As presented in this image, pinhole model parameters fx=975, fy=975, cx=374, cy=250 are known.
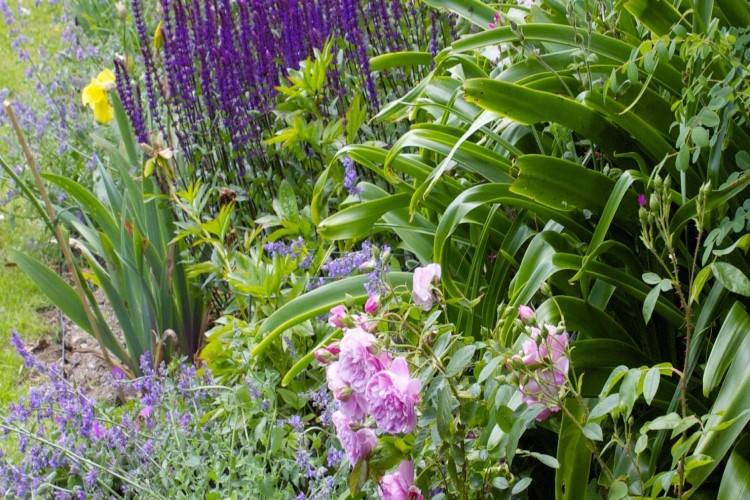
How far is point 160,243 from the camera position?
10.5 ft

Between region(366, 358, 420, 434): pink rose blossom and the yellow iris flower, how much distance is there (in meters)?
2.31

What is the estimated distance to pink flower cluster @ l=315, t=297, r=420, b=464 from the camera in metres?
1.52

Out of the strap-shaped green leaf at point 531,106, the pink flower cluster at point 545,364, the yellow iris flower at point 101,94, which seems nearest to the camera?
the pink flower cluster at point 545,364

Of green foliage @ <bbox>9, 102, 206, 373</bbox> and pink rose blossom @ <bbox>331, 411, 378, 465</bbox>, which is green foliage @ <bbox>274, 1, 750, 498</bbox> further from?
green foliage @ <bbox>9, 102, 206, 373</bbox>

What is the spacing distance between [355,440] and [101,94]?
2369mm

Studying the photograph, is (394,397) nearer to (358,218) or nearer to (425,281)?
(425,281)

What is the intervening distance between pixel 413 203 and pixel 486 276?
39 cm

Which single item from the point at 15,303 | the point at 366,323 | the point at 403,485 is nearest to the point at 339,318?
the point at 366,323

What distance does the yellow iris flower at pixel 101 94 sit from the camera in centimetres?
353

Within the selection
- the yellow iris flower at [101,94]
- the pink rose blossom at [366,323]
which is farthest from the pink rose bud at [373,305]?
the yellow iris flower at [101,94]

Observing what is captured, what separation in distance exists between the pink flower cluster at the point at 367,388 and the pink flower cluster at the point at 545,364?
18cm

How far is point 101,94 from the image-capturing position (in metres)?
Answer: 3.58

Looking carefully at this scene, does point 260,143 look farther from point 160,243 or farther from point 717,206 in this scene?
point 717,206

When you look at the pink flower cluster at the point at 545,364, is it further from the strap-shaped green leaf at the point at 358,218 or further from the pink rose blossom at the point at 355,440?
the strap-shaped green leaf at the point at 358,218
